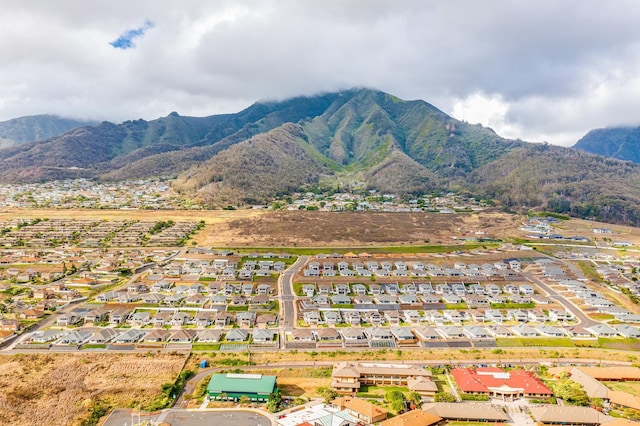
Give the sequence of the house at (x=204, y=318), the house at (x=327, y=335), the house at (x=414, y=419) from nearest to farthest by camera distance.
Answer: the house at (x=414, y=419), the house at (x=327, y=335), the house at (x=204, y=318)

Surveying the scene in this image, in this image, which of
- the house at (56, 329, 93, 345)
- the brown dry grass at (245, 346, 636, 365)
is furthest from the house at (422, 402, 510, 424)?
the house at (56, 329, 93, 345)

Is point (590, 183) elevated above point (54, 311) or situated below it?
above

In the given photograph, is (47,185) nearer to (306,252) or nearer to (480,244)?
(306,252)

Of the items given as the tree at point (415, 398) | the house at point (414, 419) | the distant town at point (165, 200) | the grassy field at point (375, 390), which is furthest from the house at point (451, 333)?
the distant town at point (165, 200)

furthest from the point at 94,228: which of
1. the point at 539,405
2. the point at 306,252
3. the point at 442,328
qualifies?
the point at 539,405

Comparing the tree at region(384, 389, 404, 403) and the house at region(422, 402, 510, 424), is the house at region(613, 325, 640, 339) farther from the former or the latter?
the tree at region(384, 389, 404, 403)

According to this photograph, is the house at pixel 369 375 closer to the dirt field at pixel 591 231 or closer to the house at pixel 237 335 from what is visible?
the house at pixel 237 335
